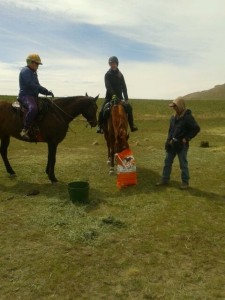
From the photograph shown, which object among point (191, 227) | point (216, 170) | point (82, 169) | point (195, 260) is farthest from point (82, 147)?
point (195, 260)

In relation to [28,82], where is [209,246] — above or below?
below

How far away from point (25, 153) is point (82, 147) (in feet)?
11.2

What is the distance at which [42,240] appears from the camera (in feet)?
21.4

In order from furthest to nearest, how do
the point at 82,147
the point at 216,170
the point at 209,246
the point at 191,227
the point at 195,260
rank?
the point at 82,147 → the point at 216,170 → the point at 191,227 → the point at 209,246 → the point at 195,260

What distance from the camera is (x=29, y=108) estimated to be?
9.80 m

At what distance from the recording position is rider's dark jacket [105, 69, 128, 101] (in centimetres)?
1143

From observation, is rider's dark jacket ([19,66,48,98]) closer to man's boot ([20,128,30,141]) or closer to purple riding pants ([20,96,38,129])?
purple riding pants ([20,96,38,129])

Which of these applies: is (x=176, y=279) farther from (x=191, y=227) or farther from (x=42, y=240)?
(x=42, y=240)

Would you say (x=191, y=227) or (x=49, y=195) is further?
(x=49, y=195)

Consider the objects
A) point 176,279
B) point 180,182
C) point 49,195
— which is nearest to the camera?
point 176,279

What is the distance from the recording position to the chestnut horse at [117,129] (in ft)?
34.4

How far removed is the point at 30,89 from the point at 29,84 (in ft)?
0.84

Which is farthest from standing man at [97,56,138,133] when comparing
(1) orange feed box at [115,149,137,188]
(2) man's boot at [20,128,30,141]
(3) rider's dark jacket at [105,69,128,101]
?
(2) man's boot at [20,128,30,141]

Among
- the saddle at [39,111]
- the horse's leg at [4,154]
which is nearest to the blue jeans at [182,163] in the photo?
the saddle at [39,111]
